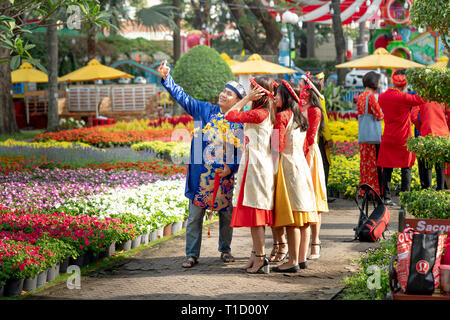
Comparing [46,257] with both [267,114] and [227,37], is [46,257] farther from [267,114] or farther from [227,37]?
[227,37]

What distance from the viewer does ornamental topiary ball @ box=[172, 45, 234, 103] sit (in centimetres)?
1844

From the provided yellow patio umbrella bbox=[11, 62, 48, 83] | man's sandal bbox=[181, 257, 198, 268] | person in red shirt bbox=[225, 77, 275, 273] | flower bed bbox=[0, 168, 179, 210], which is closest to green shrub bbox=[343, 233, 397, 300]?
person in red shirt bbox=[225, 77, 275, 273]

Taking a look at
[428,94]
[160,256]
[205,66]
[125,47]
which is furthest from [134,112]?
[428,94]

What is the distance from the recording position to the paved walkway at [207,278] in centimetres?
558

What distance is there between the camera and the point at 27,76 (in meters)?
28.3

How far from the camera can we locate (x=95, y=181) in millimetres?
9953

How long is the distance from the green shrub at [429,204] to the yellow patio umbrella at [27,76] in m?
24.3

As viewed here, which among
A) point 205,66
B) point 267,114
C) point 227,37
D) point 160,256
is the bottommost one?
point 160,256

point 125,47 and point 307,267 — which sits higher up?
point 125,47

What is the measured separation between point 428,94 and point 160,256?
3252 millimetres

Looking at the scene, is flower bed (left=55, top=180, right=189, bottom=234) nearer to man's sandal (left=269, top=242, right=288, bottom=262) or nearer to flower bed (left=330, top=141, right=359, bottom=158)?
man's sandal (left=269, top=242, right=288, bottom=262)

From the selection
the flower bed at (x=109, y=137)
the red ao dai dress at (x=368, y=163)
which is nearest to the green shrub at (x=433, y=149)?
the red ao dai dress at (x=368, y=163)

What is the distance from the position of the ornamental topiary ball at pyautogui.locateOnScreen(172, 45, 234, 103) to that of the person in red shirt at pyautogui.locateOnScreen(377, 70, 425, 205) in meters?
9.24

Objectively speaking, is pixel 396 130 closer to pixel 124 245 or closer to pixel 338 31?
pixel 124 245
